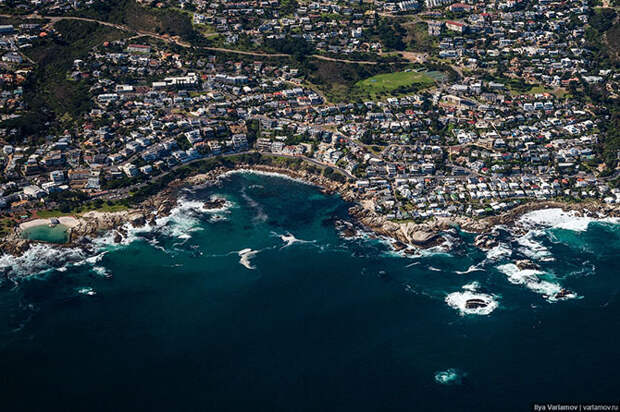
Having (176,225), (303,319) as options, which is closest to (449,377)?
(303,319)

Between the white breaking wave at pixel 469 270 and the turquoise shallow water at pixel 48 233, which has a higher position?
the turquoise shallow water at pixel 48 233

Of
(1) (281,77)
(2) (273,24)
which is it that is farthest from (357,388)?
(2) (273,24)

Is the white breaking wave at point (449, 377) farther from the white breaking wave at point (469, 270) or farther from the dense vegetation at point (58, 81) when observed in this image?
the dense vegetation at point (58, 81)

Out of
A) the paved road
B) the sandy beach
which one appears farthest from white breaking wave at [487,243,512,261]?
the paved road

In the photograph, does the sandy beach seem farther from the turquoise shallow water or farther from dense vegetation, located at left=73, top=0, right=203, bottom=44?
dense vegetation, located at left=73, top=0, right=203, bottom=44

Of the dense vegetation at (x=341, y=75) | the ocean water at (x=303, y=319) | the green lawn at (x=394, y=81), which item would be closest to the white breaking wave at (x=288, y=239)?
the ocean water at (x=303, y=319)

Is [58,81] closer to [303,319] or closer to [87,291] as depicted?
[87,291]

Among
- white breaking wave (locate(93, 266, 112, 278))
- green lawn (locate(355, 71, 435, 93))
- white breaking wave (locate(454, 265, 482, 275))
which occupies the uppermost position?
green lawn (locate(355, 71, 435, 93))
